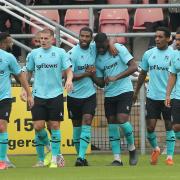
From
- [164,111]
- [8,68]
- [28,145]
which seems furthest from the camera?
[28,145]

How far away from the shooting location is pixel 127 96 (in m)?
14.1

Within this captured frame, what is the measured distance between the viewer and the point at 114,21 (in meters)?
19.9

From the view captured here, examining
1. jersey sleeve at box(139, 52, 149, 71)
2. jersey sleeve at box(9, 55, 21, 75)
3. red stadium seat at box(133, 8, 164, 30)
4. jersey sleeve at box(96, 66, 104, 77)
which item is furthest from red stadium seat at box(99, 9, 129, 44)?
jersey sleeve at box(9, 55, 21, 75)

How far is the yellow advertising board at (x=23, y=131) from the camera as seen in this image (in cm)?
1681

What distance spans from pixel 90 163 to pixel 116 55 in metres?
1.94

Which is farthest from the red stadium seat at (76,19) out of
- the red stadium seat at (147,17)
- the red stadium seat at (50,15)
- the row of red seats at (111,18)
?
the red stadium seat at (147,17)

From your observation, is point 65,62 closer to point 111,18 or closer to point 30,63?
point 30,63

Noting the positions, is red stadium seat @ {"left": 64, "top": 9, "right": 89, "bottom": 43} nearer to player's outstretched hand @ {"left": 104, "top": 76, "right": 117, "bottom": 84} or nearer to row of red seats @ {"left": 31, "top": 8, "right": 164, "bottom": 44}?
row of red seats @ {"left": 31, "top": 8, "right": 164, "bottom": 44}

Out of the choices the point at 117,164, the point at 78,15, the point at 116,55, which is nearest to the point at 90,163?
the point at 117,164

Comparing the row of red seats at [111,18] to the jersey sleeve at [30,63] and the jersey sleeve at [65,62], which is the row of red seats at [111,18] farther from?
the jersey sleeve at [65,62]

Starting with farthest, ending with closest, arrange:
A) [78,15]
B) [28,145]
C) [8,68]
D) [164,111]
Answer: [78,15] < [28,145] < [164,111] < [8,68]

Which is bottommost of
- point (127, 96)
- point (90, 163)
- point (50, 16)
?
point (90, 163)

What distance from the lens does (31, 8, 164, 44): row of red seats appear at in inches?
782

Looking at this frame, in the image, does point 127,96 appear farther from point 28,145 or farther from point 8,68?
point 28,145
